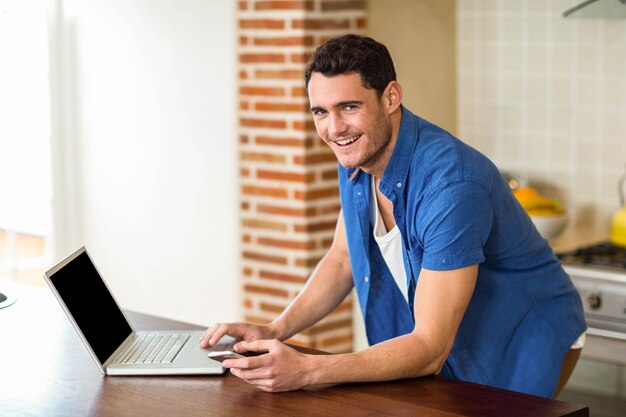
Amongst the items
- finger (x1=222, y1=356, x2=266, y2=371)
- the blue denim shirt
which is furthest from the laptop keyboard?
the blue denim shirt

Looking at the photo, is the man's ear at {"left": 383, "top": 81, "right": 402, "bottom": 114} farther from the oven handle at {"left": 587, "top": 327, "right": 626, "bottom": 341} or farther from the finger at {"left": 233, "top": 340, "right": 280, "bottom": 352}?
the oven handle at {"left": 587, "top": 327, "right": 626, "bottom": 341}

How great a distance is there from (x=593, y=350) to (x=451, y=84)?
5.32ft

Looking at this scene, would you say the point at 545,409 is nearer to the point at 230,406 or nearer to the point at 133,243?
the point at 230,406

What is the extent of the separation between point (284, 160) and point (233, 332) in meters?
2.07

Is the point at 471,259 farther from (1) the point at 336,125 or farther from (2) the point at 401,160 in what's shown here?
(1) the point at 336,125

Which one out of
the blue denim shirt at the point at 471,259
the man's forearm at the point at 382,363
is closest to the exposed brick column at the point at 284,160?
the blue denim shirt at the point at 471,259

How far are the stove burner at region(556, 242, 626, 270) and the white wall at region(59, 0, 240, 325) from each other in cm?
155

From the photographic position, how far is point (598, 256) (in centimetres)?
410

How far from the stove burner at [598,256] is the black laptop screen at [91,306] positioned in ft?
6.30

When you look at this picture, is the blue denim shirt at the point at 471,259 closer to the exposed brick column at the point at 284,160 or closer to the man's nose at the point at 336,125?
the man's nose at the point at 336,125

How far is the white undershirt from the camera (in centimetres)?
278

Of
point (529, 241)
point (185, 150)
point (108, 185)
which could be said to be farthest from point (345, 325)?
point (529, 241)

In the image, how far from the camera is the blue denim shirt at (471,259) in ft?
8.21

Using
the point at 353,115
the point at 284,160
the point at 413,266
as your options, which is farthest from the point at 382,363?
the point at 284,160
